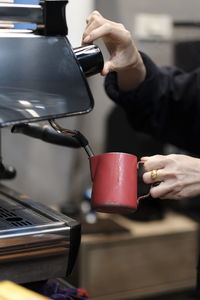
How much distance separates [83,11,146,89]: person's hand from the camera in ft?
2.55

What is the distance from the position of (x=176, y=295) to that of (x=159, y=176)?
1.23 meters

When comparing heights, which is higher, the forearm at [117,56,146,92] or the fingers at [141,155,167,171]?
the forearm at [117,56,146,92]

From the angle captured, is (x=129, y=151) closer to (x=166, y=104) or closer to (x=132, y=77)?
(x=166, y=104)

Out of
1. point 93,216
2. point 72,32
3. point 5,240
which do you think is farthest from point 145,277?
point 5,240

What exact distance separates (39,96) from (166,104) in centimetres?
64

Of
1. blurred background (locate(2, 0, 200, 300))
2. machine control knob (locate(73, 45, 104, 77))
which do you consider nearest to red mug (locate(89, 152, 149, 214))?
machine control knob (locate(73, 45, 104, 77))

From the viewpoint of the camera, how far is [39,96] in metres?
0.59

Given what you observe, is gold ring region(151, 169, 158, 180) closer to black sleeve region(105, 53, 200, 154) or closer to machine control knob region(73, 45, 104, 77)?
machine control knob region(73, 45, 104, 77)

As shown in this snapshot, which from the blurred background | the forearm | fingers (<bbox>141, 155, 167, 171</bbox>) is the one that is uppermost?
the forearm

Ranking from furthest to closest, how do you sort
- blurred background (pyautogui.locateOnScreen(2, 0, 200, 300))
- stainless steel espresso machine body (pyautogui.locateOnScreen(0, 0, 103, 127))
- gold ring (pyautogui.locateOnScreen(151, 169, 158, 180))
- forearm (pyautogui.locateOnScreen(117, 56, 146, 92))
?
blurred background (pyautogui.locateOnScreen(2, 0, 200, 300)) → forearm (pyautogui.locateOnScreen(117, 56, 146, 92)) → gold ring (pyautogui.locateOnScreen(151, 169, 158, 180)) → stainless steel espresso machine body (pyautogui.locateOnScreen(0, 0, 103, 127))

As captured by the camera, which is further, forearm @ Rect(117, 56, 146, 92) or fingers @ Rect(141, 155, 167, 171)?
forearm @ Rect(117, 56, 146, 92)

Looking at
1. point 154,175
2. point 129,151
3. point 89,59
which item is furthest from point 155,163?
point 129,151

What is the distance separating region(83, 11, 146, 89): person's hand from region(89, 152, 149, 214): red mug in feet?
0.55

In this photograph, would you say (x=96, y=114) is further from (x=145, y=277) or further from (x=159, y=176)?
(x=159, y=176)
